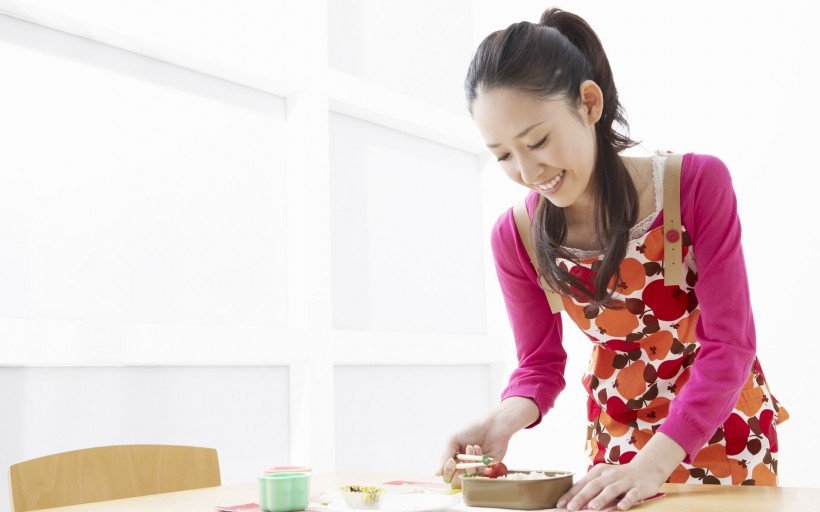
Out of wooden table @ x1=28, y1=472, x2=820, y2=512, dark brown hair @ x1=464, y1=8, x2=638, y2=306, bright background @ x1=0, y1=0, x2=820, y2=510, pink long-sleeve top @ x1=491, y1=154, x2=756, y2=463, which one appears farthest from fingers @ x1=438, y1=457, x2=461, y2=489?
bright background @ x1=0, y1=0, x2=820, y2=510

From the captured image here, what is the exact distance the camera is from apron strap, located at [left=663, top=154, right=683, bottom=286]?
4.73 ft

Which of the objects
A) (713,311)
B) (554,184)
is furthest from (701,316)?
(554,184)

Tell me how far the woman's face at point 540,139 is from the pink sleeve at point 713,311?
→ 0.20 meters

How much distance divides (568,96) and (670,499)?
0.67 m

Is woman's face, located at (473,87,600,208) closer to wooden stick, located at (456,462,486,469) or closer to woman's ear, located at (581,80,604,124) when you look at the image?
woman's ear, located at (581,80,604,124)

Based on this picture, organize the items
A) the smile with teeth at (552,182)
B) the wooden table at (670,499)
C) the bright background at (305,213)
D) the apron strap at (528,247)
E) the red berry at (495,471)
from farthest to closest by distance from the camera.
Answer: the bright background at (305,213) < the apron strap at (528,247) < the smile with teeth at (552,182) < the red berry at (495,471) < the wooden table at (670,499)

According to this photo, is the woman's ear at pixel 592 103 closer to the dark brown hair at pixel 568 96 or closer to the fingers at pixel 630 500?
the dark brown hair at pixel 568 96

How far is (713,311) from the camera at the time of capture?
133cm

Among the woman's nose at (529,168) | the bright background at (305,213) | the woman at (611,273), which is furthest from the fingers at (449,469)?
the bright background at (305,213)

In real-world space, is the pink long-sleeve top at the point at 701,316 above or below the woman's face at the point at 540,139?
below

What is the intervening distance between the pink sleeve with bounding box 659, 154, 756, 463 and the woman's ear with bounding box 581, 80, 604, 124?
0.58 ft

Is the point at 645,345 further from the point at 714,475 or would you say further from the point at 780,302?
the point at 780,302

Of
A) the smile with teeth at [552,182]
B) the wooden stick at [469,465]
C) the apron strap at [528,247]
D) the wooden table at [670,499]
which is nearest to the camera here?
the wooden table at [670,499]

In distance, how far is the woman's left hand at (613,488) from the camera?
3.56 feet
